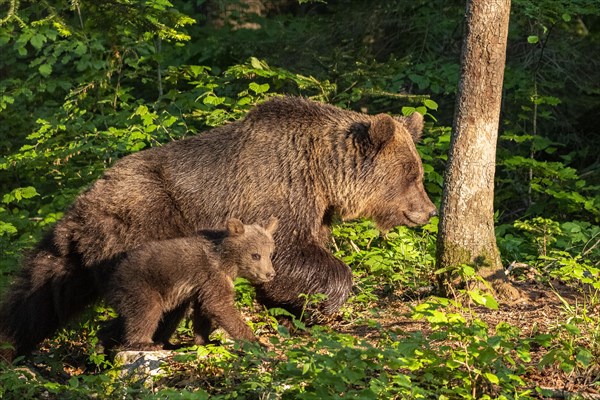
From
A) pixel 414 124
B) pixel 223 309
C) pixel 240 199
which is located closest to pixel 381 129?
pixel 414 124

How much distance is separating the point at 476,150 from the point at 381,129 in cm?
98

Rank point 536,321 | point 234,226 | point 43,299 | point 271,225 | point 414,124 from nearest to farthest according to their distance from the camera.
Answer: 1. point 234,226
2. point 536,321
3. point 271,225
4. point 43,299
5. point 414,124

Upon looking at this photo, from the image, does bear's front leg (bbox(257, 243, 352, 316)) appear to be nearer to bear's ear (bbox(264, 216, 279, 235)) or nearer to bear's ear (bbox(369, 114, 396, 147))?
bear's ear (bbox(264, 216, 279, 235))

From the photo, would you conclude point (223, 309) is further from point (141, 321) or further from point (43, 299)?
point (43, 299)

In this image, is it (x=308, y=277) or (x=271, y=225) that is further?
(x=308, y=277)

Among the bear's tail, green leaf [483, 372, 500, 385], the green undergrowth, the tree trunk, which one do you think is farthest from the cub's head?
green leaf [483, 372, 500, 385]

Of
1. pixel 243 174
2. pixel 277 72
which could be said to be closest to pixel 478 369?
pixel 243 174

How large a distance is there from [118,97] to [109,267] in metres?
5.57

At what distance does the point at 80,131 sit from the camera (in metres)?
11.4

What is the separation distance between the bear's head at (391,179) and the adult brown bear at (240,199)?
1 cm

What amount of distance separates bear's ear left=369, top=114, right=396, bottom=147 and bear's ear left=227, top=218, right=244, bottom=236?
1935 millimetres

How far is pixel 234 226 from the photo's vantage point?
279 inches

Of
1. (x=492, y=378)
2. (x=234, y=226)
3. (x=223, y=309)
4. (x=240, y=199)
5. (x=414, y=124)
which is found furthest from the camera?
(x=414, y=124)

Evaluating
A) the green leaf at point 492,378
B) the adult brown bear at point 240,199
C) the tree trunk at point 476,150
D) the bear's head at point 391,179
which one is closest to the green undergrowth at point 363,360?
the green leaf at point 492,378
